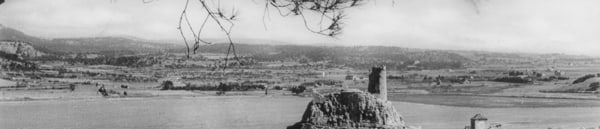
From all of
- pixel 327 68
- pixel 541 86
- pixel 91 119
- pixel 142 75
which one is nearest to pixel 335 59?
pixel 327 68

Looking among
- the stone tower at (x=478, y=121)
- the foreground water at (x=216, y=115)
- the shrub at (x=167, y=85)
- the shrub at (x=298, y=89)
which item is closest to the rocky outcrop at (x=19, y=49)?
the foreground water at (x=216, y=115)

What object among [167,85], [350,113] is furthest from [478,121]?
[167,85]

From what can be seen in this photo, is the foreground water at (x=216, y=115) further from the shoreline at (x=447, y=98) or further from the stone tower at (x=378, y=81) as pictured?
the stone tower at (x=378, y=81)

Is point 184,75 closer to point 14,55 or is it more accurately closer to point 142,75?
point 142,75

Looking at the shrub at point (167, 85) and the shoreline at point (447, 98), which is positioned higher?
the shrub at point (167, 85)

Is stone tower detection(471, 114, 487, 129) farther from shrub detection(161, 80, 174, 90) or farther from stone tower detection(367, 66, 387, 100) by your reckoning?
shrub detection(161, 80, 174, 90)
